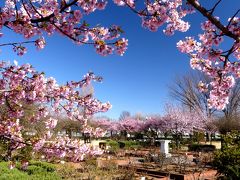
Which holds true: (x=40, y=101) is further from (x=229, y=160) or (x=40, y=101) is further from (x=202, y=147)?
(x=202, y=147)

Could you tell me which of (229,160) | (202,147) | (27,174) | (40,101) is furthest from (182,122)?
(40,101)

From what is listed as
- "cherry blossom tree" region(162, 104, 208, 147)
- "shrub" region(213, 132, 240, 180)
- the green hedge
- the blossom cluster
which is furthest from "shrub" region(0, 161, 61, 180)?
"cherry blossom tree" region(162, 104, 208, 147)

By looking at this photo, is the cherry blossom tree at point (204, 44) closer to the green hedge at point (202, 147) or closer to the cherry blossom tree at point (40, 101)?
the cherry blossom tree at point (40, 101)

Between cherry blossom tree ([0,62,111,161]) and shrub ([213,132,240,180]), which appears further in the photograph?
shrub ([213,132,240,180])

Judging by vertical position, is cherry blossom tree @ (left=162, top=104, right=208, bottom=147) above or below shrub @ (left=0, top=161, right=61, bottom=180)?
above

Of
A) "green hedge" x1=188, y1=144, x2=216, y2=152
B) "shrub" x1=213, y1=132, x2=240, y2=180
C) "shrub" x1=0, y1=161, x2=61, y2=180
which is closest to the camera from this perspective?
"shrub" x1=213, y1=132, x2=240, y2=180

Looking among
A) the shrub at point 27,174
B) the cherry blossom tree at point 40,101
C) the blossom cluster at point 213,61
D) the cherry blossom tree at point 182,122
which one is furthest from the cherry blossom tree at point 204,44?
the cherry blossom tree at point 182,122

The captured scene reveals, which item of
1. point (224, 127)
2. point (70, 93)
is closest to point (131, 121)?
point (224, 127)

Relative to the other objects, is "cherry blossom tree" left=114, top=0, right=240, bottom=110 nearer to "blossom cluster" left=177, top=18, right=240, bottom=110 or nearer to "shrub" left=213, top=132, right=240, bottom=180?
"blossom cluster" left=177, top=18, right=240, bottom=110

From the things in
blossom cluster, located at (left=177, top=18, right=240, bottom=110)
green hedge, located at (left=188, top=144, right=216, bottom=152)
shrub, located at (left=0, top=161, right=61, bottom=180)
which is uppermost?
blossom cluster, located at (left=177, top=18, right=240, bottom=110)

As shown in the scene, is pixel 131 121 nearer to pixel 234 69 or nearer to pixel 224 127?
pixel 224 127

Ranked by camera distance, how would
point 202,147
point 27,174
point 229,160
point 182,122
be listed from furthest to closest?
point 182,122 < point 202,147 < point 27,174 < point 229,160

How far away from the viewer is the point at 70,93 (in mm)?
7793

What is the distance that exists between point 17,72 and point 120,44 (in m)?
2.47
